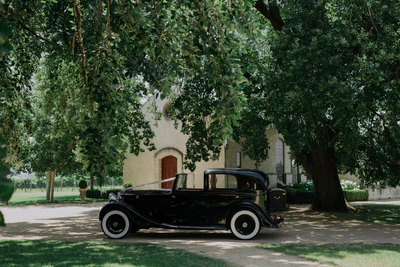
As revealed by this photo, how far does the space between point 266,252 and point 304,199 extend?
15.7 m

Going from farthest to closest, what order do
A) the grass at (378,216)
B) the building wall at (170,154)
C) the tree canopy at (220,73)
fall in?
the building wall at (170,154)
the grass at (378,216)
the tree canopy at (220,73)

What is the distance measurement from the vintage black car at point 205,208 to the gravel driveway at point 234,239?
0.35 metres

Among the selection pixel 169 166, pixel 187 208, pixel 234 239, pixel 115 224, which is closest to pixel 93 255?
pixel 115 224

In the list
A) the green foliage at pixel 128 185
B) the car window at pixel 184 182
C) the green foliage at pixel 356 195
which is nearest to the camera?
the car window at pixel 184 182

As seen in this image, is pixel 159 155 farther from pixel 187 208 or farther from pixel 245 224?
pixel 245 224

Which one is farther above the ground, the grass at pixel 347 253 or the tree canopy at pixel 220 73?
the tree canopy at pixel 220 73

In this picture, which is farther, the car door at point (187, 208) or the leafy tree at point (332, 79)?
the leafy tree at point (332, 79)

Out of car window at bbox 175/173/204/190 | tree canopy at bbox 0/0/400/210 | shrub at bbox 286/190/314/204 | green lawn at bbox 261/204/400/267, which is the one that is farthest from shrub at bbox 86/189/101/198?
green lawn at bbox 261/204/400/267

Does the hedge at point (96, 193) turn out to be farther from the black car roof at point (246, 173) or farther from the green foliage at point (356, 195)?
the black car roof at point (246, 173)

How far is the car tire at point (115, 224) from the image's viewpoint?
11.6 meters

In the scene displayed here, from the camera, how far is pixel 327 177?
19.0 metres

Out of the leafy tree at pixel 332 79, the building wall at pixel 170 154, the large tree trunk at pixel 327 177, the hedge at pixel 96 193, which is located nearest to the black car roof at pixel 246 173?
the leafy tree at pixel 332 79

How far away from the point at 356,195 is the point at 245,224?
16.9 meters

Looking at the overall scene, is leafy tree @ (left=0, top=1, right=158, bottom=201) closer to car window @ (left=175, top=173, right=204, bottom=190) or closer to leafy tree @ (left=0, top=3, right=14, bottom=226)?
car window @ (left=175, top=173, right=204, bottom=190)
